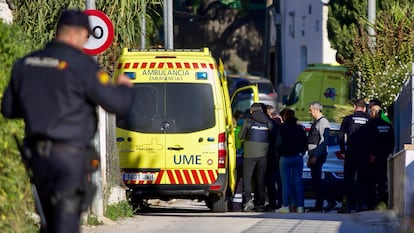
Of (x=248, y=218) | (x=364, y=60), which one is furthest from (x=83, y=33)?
(x=364, y=60)

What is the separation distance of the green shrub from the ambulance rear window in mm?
6300

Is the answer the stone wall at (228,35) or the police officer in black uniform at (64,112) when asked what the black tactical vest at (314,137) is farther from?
the stone wall at (228,35)

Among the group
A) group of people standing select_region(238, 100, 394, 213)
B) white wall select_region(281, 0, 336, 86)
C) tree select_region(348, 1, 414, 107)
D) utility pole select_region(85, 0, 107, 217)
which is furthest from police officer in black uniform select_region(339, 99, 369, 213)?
white wall select_region(281, 0, 336, 86)

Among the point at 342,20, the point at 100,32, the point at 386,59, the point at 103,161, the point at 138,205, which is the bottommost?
the point at 138,205

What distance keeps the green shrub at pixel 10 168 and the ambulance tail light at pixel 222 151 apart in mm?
6360

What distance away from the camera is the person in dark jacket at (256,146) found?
1900 centimetres

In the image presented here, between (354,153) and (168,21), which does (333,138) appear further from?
(168,21)

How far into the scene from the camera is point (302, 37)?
158 feet

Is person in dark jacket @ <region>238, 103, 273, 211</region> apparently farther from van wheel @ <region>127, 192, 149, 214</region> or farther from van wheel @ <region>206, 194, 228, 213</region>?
van wheel @ <region>127, 192, 149, 214</region>

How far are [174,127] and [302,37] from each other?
31.3m

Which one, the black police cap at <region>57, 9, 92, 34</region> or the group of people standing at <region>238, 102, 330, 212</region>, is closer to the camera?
the black police cap at <region>57, 9, 92, 34</region>

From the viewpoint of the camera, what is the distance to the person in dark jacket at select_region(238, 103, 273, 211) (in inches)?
748

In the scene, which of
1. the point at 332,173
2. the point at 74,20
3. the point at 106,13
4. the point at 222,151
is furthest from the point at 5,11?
the point at 74,20

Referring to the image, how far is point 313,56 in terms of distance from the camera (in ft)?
150
